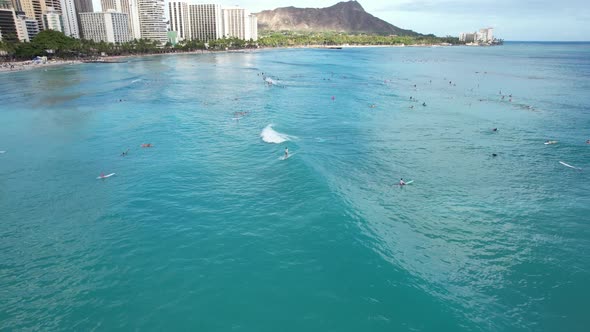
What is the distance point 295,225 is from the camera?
28.5m

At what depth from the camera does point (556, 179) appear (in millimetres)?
37562

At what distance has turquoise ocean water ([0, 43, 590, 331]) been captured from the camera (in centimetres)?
2069

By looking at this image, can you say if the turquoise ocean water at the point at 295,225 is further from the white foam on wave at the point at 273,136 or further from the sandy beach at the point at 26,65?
the sandy beach at the point at 26,65

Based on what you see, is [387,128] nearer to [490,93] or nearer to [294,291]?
[294,291]

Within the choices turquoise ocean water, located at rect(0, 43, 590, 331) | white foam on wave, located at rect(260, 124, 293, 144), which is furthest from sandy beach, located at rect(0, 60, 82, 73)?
white foam on wave, located at rect(260, 124, 293, 144)

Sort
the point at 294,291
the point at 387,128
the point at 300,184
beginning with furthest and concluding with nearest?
the point at 387,128
the point at 300,184
the point at 294,291

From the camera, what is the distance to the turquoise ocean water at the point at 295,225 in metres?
20.7

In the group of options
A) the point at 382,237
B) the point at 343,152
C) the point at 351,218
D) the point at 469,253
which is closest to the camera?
the point at 469,253

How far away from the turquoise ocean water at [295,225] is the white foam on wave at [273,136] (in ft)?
1.50

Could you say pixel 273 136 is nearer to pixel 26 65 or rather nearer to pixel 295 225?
pixel 295 225

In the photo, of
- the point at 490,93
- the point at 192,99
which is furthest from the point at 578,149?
the point at 192,99

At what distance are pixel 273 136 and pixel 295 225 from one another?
24.6 metres

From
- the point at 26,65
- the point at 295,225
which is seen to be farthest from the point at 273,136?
the point at 26,65

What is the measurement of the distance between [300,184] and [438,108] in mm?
46639
